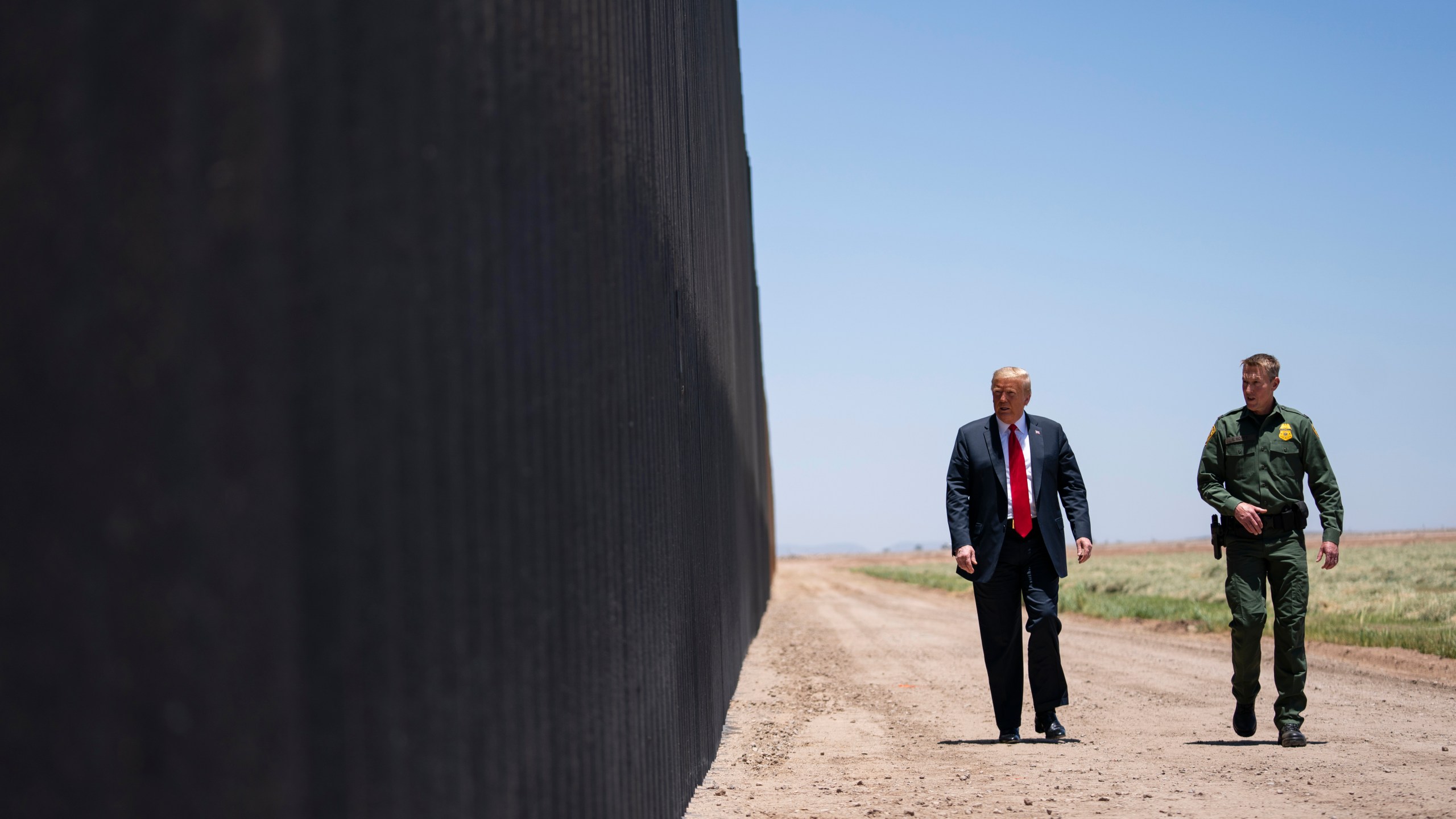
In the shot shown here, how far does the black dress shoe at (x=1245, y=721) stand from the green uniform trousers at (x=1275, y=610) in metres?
0.04

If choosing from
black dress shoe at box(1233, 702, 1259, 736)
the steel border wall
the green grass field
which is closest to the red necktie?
black dress shoe at box(1233, 702, 1259, 736)

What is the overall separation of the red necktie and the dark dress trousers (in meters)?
0.04

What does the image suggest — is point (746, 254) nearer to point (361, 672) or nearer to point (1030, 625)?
point (1030, 625)

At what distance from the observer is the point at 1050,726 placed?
7223mm

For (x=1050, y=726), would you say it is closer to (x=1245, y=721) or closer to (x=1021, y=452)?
(x=1245, y=721)

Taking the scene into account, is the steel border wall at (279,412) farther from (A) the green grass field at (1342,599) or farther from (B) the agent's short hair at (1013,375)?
(A) the green grass field at (1342,599)

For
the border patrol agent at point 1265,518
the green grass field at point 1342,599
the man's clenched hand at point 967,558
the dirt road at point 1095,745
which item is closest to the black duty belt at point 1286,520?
the border patrol agent at point 1265,518

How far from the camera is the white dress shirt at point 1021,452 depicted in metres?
7.30

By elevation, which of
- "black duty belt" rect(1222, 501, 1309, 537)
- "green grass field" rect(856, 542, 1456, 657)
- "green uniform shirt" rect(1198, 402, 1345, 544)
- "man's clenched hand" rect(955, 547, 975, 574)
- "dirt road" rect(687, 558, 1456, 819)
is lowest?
A: "green grass field" rect(856, 542, 1456, 657)

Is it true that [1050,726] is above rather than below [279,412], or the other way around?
below

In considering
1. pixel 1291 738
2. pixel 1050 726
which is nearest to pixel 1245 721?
pixel 1291 738

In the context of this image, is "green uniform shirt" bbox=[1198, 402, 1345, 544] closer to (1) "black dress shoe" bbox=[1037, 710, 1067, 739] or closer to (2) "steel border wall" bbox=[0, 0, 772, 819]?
(1) "black dress shoe" bbox=[1037, 710, 1067, 739]

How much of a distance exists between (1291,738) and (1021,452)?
6.87 feet

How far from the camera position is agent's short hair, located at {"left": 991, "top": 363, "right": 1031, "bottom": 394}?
295 inches
